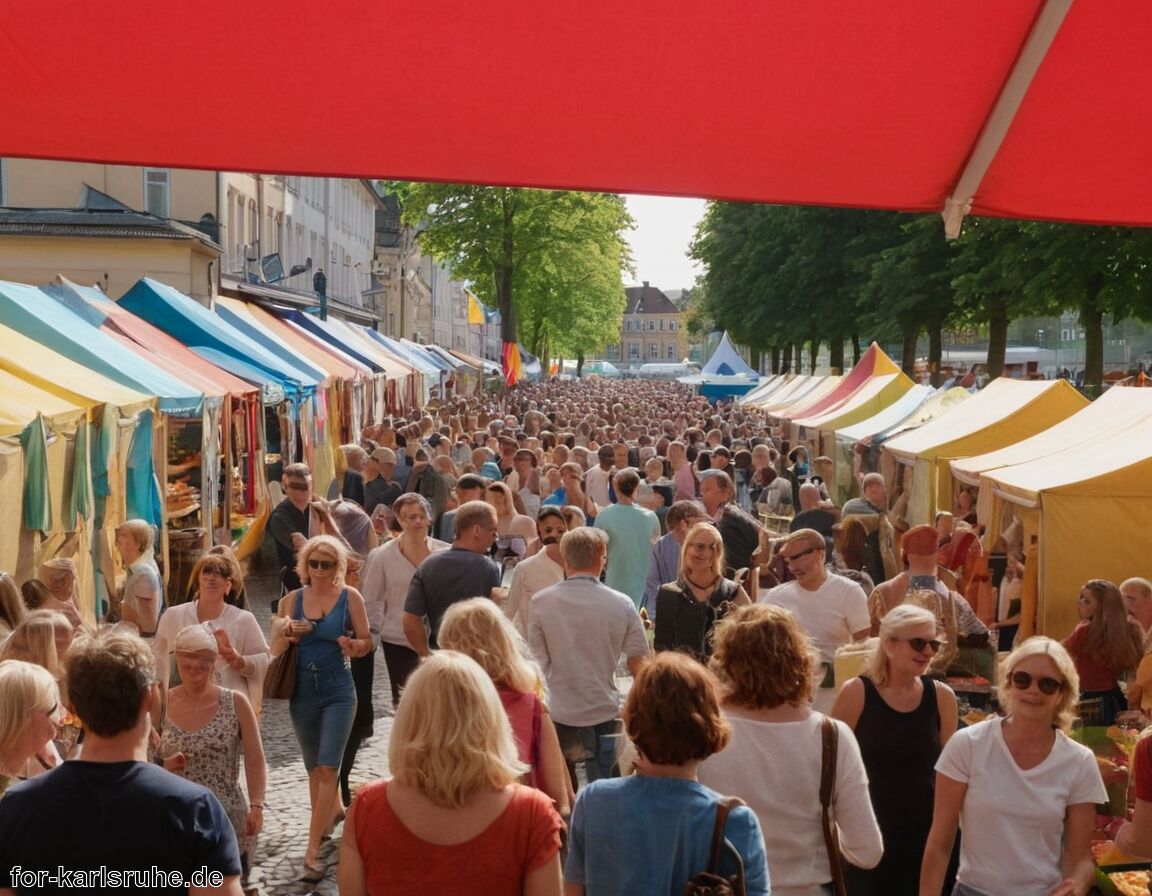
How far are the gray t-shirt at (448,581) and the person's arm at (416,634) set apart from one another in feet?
0.31

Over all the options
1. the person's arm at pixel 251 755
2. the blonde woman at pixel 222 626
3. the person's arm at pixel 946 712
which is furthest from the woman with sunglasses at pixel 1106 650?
the person's arm at pixel 251 755

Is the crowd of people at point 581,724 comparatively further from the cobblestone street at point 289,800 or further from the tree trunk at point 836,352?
the tree trunk at point 836,352

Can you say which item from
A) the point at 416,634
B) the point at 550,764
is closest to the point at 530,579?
the point at 416,634

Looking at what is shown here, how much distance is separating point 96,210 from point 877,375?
15.2 m

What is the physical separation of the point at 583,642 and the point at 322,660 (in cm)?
149

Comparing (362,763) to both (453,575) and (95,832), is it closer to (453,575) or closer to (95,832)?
(453,575)

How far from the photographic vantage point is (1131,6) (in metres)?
2.27

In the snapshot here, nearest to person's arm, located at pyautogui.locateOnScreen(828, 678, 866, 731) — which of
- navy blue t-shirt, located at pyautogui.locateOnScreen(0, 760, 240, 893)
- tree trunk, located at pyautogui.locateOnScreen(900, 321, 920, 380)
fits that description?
navy blue t-shirt, located at pyautogui.locateOnScreen(0, 760, 240, 893)

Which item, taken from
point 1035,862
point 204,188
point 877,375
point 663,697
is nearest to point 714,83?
point 663,697

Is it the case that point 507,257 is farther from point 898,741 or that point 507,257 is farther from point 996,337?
point 898,741

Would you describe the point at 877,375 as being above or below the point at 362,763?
above

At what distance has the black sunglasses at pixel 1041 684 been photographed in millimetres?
4316

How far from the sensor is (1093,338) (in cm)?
3284

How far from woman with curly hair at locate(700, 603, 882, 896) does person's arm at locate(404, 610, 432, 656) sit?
3.53m
